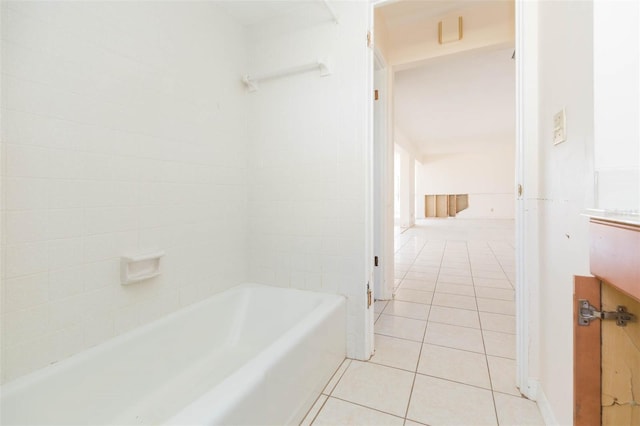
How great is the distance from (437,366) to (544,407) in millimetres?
483

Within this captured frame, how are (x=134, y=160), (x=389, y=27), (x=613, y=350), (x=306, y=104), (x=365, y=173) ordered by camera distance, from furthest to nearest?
(x=389, y=27) → (x=306, y=104) → (x=365, y=173) → (x=134, y=160) → (x=613, y=350)

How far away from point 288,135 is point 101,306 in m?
1.37

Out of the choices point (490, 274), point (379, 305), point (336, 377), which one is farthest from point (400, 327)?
point (490, 274)

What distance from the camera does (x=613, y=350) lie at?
0.65 m

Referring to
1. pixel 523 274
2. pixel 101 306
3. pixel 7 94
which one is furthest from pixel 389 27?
pixel 101 306

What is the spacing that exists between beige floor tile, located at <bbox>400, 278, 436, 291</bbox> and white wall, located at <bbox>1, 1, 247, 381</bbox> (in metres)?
1.99

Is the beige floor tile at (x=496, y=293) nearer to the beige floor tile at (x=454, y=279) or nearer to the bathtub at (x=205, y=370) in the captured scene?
the beige floor tile at (x=454, y=279)

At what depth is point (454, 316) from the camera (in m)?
2.18

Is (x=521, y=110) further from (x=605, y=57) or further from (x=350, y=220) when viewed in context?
(x=350, y=220)

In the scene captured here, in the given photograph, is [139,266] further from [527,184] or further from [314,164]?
[527,184]

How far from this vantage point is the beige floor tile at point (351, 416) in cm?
116

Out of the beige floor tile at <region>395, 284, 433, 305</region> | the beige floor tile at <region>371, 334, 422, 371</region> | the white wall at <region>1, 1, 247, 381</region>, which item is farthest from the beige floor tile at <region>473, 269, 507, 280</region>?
the white wall at <region>1, 1, 247, 381</region>

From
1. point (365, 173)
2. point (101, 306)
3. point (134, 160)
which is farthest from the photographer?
point (365, 173)

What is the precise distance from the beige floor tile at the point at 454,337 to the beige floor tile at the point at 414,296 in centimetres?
47
